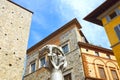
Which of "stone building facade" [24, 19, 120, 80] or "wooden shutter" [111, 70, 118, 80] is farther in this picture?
"wooden shutter" [111, 70, 118, 80]

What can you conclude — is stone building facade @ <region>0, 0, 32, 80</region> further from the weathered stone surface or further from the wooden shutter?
the wooden shutter

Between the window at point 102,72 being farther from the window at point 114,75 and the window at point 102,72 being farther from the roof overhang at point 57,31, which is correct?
the roof overhang at point 57,31

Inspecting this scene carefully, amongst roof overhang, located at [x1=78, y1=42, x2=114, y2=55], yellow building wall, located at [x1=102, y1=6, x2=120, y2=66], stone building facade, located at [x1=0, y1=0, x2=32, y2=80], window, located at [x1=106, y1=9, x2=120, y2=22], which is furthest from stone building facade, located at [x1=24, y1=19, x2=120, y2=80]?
window, located at [x1=106, y1=9, x2=120, y2=22]

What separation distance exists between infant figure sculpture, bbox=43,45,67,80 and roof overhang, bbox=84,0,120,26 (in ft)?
37.3

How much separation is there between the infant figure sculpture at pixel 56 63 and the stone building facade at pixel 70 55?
29.9ft

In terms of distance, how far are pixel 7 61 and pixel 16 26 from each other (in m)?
3.83

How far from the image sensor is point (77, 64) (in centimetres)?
1402

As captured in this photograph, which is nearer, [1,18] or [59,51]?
[59,51]

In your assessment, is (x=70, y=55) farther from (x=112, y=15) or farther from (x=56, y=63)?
(x=56, y=63)

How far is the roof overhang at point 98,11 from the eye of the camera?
13837 mm

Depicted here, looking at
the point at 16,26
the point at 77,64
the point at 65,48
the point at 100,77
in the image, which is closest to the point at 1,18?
the point at 16,26

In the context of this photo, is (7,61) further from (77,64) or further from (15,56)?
(77,64)

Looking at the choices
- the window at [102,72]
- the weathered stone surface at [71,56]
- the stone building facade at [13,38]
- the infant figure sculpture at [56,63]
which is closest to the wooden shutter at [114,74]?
the window at [102,72]

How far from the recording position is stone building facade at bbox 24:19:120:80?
13642 millimetres
